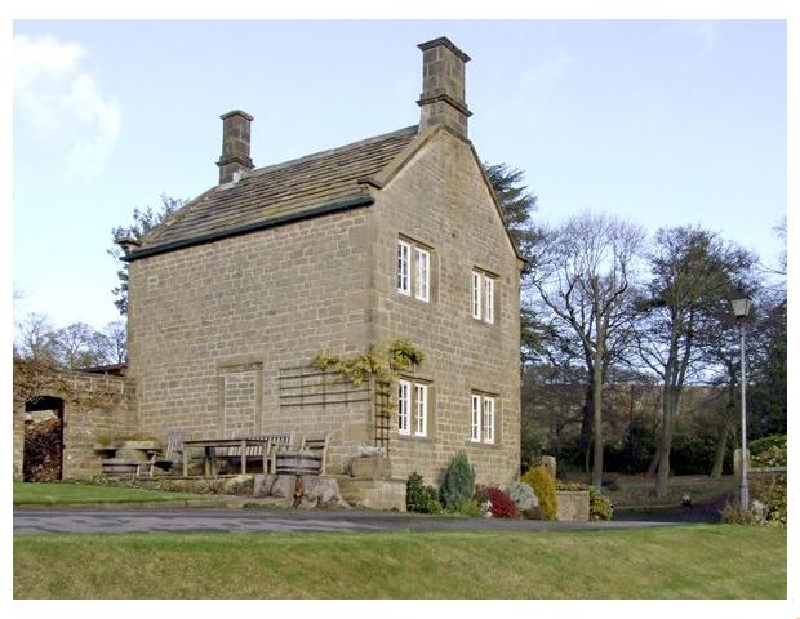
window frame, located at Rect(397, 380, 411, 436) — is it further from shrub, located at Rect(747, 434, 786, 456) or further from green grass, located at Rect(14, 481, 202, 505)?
shrub, located at Rect(747, 434, 786, 456)

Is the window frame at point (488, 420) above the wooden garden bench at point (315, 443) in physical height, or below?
above

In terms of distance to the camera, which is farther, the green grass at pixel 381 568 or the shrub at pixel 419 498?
the shrub at pixel 419 498

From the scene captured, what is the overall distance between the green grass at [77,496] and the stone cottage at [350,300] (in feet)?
15.7

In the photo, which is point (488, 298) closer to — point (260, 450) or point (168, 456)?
point (260, 450)

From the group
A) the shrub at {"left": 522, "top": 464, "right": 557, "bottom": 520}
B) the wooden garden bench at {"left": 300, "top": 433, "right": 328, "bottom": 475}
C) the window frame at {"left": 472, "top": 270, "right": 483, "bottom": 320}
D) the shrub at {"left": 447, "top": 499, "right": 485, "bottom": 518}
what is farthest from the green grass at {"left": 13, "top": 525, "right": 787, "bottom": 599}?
the window frame at {"left": 472, "top": 270, "right": 483, "bottom": 320}

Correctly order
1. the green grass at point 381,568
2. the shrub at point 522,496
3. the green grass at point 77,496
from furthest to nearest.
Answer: the shrub at point 522,496
the green grass at point 77,496
the green grass at point 381,568

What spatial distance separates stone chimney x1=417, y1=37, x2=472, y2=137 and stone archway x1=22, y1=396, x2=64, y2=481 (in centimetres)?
1198

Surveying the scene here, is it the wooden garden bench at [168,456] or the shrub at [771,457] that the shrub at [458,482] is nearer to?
the wooden garden bench at [168,456]

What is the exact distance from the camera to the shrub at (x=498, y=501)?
2402 centimetres

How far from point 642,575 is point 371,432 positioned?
1008cm

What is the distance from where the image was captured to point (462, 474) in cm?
2378

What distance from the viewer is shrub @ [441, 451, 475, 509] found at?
76.8 feet

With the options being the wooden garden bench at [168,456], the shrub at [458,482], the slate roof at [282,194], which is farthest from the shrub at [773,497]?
the wooden garden bench at [168,456]
